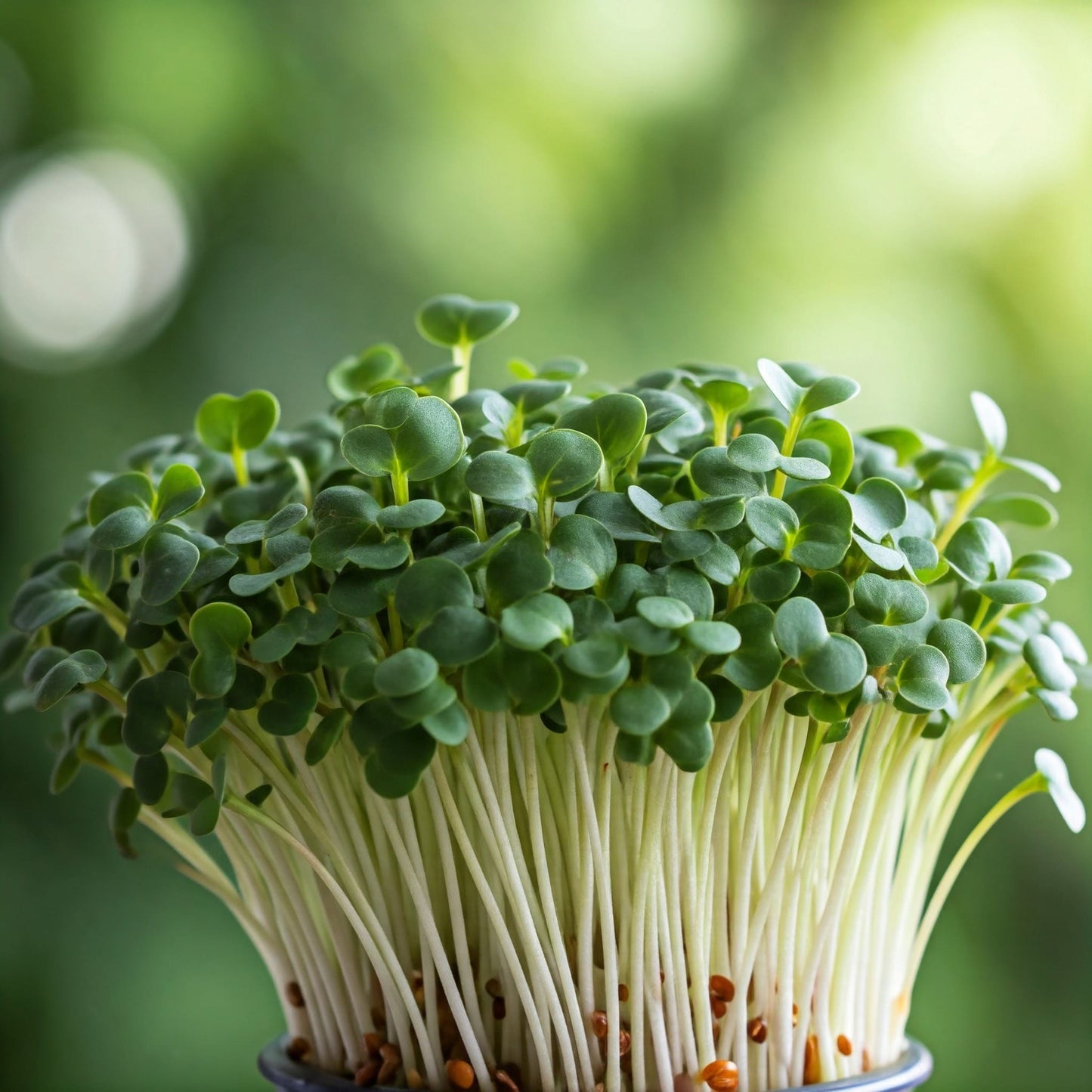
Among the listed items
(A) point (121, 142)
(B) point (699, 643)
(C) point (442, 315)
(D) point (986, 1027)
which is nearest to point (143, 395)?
(A) point (121, 142)

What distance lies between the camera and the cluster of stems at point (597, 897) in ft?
1.82

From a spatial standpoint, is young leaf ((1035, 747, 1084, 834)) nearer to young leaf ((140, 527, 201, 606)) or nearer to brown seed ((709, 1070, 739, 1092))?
brown seed ((709, 1070, 739, 1092))

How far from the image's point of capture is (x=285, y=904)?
65cm

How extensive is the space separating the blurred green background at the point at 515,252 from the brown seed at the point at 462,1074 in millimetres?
919

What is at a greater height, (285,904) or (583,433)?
(583,433)

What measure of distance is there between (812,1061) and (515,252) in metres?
1.15

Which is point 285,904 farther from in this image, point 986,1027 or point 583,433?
point 986,1027

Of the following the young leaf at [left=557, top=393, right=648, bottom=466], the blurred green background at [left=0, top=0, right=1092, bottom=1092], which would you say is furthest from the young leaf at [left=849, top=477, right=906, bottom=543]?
the blurred green background at [left=0, top=0, right=1092, bottom=1092]

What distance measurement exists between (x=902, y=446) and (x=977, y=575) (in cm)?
14

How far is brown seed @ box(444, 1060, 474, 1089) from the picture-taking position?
0.56 m

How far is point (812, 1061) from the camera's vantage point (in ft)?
1.99

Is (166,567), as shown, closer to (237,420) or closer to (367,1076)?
(237,420)

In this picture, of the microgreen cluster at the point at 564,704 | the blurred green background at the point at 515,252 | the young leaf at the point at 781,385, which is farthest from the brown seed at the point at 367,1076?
the blurred green background at the point at 515,252

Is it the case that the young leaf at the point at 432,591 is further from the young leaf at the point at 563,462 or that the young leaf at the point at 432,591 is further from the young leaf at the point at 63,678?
the young leaf at the point at 63,678
